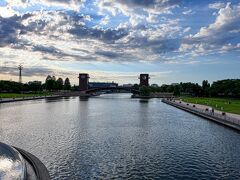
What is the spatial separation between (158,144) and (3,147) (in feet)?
43.8

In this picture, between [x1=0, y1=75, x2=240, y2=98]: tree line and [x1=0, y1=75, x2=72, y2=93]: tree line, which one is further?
[x1=0, y1=75, x2=72, y2=93]: tree line

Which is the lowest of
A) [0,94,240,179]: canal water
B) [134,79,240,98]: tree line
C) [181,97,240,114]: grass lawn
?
[0,94,240,179]: canal water

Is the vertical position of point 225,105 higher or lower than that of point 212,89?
lower

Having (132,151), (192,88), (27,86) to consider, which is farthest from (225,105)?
(27,86)

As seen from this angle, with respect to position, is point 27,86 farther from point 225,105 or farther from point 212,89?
point 225,105

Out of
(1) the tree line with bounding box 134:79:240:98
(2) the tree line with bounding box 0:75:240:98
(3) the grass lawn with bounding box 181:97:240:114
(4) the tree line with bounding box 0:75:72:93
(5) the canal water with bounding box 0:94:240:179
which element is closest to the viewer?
(5) the canal water with bounding box 0:94:240:179

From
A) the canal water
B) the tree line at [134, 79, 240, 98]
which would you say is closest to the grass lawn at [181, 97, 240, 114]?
the canal water

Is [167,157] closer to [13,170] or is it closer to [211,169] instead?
[211,169]

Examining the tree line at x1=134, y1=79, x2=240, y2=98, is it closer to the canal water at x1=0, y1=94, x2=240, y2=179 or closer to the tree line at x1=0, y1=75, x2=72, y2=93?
the tree line at x1=0, y1=75, x2=72, y2=93

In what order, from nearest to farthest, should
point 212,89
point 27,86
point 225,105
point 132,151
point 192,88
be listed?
point 132,151, point 225,105, point 212,89, point 27,86, point 192,88

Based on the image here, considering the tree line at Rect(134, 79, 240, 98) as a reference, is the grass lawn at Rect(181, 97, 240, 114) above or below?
below

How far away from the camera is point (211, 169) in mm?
19438

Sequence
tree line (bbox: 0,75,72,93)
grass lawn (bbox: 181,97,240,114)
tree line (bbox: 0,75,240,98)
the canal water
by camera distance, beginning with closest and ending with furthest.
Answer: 1. the canal water
2. grass lawn (bbox: 181,97,240,114)
3. tree line (bbox: 0,75,240,98)
4. tree line (bbox: 0,75,72,93)

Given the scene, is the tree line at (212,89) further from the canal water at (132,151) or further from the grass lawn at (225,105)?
the canal water at (132,151)
